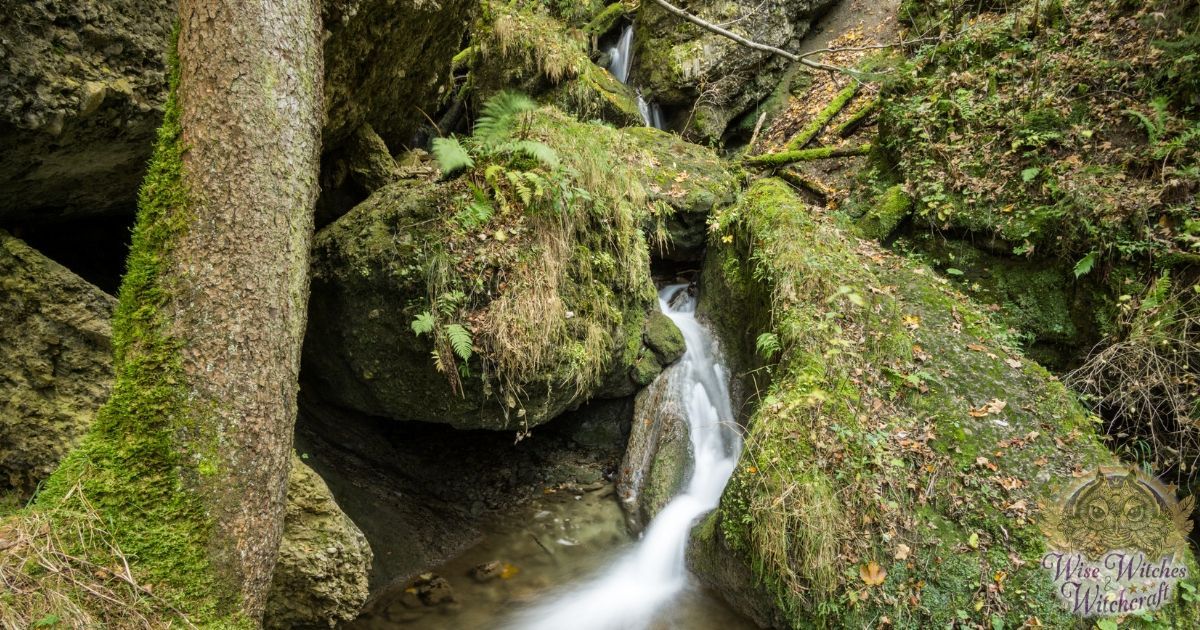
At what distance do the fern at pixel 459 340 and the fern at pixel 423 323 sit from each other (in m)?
0.13

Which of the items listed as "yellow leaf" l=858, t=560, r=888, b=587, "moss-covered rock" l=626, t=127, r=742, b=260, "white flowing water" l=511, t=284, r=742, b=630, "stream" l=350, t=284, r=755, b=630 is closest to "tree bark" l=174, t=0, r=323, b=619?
"stream" l=350, t=284, r=755, b=630

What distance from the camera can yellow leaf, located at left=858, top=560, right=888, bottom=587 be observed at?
3896mm

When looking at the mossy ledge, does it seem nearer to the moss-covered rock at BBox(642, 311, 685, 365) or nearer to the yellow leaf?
the yellow leaf

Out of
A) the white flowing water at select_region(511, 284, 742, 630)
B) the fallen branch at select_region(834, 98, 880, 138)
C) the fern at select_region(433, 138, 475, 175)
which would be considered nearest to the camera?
the fern at select_region(433, 138, 475, 175)

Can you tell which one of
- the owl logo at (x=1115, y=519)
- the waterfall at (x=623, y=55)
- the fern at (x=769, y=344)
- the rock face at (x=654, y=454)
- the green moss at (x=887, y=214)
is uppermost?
the waterfall at (x=623, y=55)

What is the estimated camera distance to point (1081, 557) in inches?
153

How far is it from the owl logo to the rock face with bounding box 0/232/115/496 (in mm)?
6358

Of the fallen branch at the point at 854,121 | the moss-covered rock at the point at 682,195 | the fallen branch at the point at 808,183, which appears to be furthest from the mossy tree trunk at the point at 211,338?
the fallen branch at the point at 854,121

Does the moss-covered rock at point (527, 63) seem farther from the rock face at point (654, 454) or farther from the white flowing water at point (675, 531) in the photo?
the rock face at point (654, 454)

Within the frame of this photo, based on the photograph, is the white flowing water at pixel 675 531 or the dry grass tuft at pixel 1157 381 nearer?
the dry grass tuft at pixel 1157 381

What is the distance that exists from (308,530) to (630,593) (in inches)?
108

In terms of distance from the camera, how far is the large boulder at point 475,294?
4.39m

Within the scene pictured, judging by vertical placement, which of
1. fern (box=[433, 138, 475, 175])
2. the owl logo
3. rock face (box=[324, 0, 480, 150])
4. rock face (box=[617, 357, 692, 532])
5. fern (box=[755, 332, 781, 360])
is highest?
rock face (box=[324, 0, 480, 150])

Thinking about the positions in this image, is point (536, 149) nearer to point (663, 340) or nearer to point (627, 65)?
point (663, 340)
